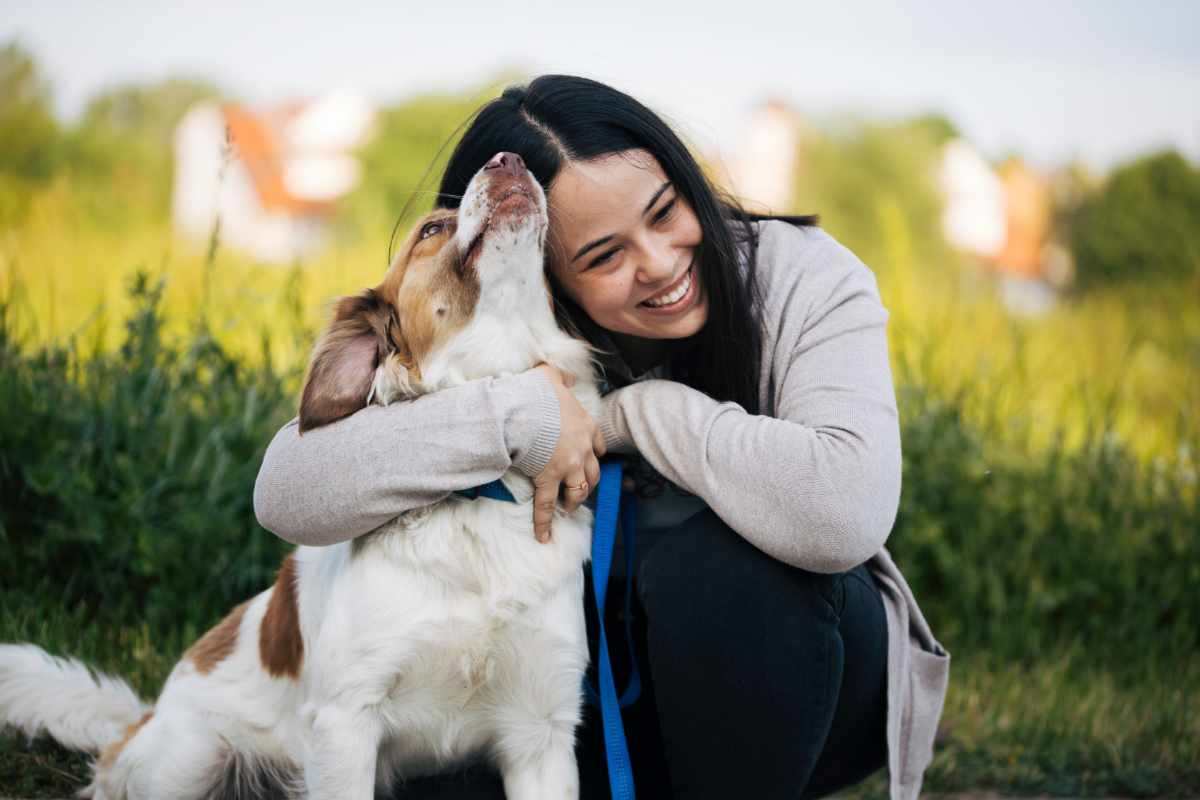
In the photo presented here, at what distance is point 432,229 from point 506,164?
289mm

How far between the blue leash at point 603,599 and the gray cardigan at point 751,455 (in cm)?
8

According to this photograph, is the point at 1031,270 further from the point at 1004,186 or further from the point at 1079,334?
the point at 1079,334

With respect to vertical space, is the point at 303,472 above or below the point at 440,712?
above

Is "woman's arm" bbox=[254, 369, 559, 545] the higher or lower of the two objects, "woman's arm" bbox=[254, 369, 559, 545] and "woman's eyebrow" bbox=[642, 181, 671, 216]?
the lower

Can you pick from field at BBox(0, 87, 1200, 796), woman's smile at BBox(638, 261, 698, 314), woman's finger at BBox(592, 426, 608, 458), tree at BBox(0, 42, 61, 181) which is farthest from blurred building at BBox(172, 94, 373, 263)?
woman's finger at BBox(592, 426, 608, 458)

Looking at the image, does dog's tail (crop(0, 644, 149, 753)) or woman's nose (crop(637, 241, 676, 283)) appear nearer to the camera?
woman's nose (crop(637, 241, 676, 283))

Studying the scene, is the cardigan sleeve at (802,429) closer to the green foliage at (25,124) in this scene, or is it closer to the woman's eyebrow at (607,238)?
the woman's eyebrow at (607,238)

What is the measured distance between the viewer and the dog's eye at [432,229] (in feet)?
7.55

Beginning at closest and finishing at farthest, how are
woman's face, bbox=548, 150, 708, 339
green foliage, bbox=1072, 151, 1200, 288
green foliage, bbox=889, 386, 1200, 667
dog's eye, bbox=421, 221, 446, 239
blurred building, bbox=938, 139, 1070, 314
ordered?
1. woman's face, bbox=548, 150, 708, 339
2. dog's eye, bbox=421, 221, 446, 239
3. green foliage, bbox=889, 386, 1200, 667
4. green foliage, bbox=1072, 151, 1200, 288
5. blurred building, bbox=938, 139, 1070, 314

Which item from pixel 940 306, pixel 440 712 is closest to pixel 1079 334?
pixel 940 306

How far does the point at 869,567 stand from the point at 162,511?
1.87m

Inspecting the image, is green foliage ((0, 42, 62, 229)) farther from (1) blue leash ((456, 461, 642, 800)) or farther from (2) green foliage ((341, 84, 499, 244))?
(1) blue leash ((456, 461, 642, 800))

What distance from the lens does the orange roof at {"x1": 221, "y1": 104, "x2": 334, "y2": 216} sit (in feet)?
49.6

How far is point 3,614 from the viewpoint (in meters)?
2.87
